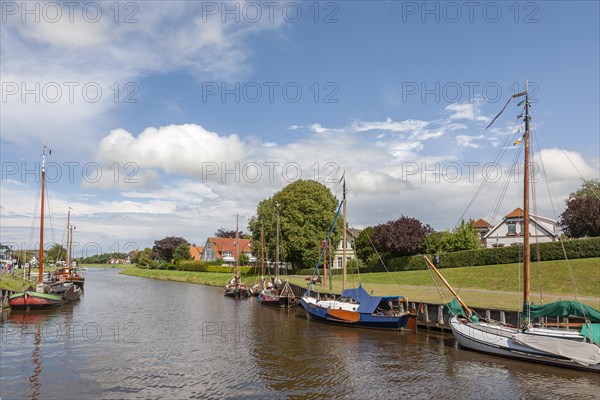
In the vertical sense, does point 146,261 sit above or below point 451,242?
below

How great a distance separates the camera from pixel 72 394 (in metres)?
19.3

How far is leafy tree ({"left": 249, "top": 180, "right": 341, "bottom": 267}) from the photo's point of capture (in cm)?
7925

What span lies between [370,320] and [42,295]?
3277 centimetres

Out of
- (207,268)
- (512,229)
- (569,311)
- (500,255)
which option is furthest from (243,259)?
(569,311)

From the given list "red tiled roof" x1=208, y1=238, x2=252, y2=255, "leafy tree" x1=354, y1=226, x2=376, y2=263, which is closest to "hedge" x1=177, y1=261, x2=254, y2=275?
"leafy tree" x1=354, y1=226, x2=376, y2=263

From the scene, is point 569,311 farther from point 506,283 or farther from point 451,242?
point 451,242

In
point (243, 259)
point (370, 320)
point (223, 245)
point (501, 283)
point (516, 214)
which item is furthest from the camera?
point (223, 245)

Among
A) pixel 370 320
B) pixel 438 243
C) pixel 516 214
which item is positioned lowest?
pixel 370 320

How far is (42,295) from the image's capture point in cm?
4384

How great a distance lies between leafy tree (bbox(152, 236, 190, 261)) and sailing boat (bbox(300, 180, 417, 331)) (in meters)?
111

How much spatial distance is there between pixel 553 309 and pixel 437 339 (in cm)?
886

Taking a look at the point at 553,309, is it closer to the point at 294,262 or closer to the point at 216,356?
the point at 216,356

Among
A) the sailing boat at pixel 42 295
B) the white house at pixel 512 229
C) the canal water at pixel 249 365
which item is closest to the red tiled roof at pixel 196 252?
the sailing boat at pixel 42 295

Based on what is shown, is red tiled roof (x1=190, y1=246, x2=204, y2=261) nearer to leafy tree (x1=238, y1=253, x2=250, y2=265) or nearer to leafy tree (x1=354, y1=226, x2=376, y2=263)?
leafy tree (x1=238, y1=253, x2=250, y2=265)
